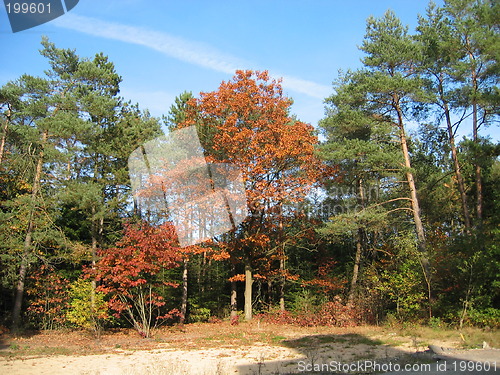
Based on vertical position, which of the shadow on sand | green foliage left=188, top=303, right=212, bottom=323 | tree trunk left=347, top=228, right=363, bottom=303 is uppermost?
tree trunk left=347, top=228, right=363, bottom=303

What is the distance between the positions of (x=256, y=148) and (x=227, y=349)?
885 cm

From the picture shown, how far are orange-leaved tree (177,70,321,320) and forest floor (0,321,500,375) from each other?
15.7 feet

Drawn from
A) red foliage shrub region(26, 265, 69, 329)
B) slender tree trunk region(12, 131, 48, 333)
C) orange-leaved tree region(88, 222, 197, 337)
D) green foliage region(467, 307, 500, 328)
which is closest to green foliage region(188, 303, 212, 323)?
orange-leaved tree region(88, 222, 197, 337)

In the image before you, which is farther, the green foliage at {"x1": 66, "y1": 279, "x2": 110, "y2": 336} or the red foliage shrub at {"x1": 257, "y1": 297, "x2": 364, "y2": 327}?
the red foliage shrub at {"x1": 257, "y1": 297, "x2": 364, "y2": 327}

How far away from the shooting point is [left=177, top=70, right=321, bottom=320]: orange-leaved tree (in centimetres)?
1750

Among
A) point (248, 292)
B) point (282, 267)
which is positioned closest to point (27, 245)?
point (248, 292)

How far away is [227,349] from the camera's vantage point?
1162cm

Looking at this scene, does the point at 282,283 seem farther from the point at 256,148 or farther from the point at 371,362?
the point at 371,362

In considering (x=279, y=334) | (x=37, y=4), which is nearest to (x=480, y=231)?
(x=279, y=334)

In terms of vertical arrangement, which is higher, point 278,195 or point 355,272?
point 278,195

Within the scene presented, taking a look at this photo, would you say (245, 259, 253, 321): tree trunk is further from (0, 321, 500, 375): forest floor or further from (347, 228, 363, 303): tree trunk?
(347, 228, 363, 303): tree trunk

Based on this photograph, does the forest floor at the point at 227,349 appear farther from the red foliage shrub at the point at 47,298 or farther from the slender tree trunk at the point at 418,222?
the slender tree trunk at the point at 418,222

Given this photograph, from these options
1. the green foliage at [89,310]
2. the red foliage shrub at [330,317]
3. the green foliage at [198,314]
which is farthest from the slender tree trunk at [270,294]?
the green foliage at [89,310]

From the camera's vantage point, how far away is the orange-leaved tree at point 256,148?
17500 mm
